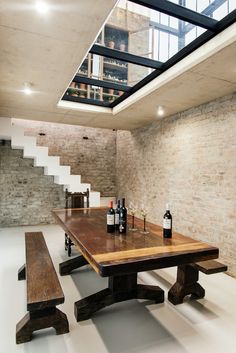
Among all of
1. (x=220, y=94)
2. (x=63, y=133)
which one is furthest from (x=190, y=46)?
(x=63, y=133)

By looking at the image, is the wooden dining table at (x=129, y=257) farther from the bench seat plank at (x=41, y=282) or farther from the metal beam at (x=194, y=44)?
the metal beam at (x=194, y=44)

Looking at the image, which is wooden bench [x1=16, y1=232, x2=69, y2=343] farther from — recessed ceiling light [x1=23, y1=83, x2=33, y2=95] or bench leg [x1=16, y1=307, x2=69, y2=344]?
recessed ceiling light [x1=23, y1=83, x2=33, y2=95]

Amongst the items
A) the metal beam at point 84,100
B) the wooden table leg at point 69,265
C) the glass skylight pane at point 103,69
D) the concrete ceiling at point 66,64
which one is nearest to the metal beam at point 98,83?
the concrete ceiling at point 66,64

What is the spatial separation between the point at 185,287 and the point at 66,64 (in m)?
2.83

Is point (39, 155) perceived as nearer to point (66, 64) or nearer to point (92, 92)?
point (92, 92)

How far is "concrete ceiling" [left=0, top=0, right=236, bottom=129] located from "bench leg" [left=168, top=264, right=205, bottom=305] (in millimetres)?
2240

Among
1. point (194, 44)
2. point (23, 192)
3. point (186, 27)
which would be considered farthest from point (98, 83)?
point (23, 192)

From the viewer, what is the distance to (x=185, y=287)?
8.58 feet

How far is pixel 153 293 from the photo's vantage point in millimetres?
2594

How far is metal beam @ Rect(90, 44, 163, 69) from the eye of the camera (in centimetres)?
275

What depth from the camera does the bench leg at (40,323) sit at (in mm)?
1966

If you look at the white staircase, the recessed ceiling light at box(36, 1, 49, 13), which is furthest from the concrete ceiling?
the white staircase

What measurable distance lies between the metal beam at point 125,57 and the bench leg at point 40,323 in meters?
2.72

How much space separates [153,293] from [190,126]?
285 cm
